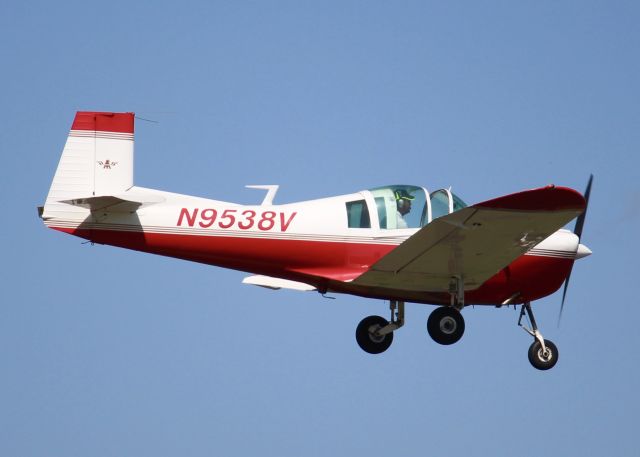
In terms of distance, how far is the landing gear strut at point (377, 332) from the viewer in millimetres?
17359

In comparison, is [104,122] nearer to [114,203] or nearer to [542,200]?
[114,203]

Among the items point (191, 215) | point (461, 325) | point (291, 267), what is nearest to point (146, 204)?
point (191, 215)

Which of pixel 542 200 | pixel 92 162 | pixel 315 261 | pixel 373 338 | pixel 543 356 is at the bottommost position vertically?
pixel 543 356

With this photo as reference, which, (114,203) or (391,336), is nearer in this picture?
(114,203)

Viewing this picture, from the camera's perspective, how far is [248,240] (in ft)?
53.5

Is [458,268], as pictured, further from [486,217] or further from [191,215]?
[191,215]

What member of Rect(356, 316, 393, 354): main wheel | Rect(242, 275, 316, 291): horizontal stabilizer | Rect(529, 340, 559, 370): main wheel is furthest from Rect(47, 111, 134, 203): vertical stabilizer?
Rect(529, 340, 559, 370): main wheel

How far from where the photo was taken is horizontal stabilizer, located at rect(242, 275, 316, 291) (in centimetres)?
1848

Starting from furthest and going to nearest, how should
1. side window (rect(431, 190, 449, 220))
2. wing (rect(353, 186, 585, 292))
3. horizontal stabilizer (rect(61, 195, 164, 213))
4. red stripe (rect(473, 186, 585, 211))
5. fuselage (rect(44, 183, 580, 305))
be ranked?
side window (rect(431, 190, 449, 220)) < fuselage (rect(44, 183, 580, 305)) < horizontal stabilizer (rect(61, 195, 164, 213)) < wing (rect(353, 186, 585, 292)) < red stripe (rect(473, 186, 585, 211))

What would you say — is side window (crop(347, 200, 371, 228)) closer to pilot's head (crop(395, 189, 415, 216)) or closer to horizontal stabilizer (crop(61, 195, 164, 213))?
pilot's head (crop(395, 189, 415, 216))

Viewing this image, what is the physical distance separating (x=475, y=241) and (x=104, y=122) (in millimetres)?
5028

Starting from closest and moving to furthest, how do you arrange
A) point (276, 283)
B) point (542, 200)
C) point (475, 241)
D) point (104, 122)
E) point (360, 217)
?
point (542, 200) < point (475, 241) < point (104, 122) < point (360, 217) < point (276, 283)

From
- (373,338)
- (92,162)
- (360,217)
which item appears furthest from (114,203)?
(373,338)

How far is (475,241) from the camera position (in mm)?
15414
